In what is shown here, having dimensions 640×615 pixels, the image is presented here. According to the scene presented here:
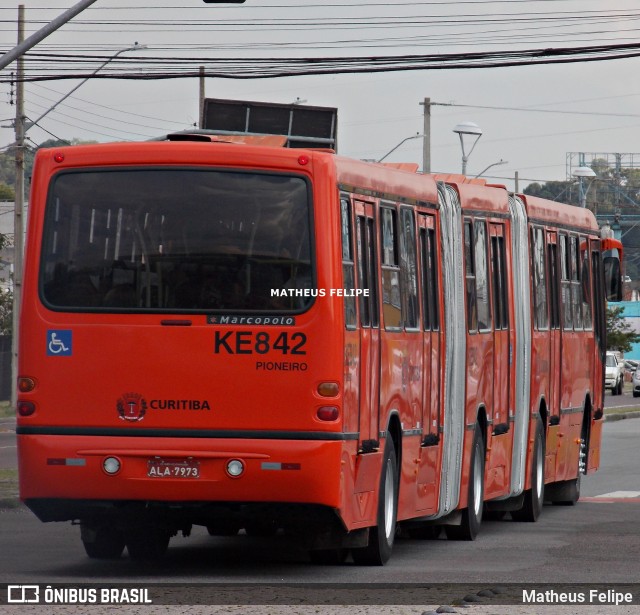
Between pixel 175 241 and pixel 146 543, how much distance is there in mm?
2774

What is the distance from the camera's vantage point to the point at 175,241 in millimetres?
12477

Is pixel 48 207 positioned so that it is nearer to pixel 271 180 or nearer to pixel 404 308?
pixel 271 180

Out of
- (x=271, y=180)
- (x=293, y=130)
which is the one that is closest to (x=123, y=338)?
(x=271, y=180)

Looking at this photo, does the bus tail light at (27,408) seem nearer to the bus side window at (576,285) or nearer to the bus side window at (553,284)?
the bus side window at (553,284)

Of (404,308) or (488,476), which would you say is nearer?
(404,308)

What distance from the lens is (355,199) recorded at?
13.1m

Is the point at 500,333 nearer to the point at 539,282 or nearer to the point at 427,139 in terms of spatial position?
the point at 539,282

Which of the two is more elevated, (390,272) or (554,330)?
(390,272)

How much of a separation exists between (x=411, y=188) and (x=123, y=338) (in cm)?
329

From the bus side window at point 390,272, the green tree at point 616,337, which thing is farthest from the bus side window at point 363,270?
the green tree at point 616,337

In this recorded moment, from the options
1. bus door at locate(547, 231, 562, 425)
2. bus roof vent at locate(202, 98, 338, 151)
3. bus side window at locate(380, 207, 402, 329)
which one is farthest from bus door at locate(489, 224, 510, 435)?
bus side window at locate(380, 207, 402, 329)

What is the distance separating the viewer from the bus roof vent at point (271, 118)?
18.8 meters

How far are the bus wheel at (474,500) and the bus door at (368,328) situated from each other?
3.44 meters

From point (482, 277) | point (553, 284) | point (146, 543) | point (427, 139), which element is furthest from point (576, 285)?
point (427, 139)
